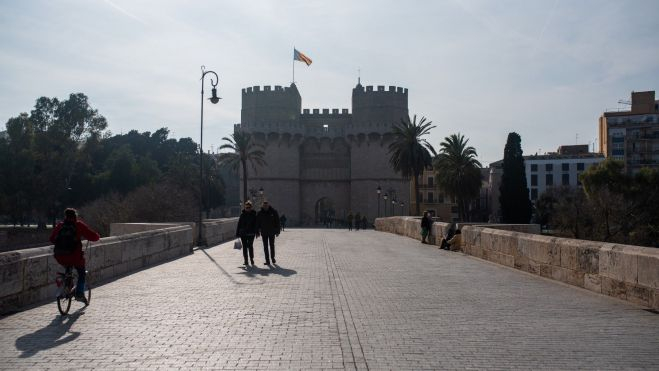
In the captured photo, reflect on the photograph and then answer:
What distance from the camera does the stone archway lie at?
6919 centimetres

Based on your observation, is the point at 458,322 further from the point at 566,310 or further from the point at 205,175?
the point at 205,175

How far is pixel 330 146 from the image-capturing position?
223 ft

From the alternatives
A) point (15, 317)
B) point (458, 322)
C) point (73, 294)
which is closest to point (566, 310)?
point (458, 322)

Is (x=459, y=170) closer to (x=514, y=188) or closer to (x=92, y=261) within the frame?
(x=514, y=188)

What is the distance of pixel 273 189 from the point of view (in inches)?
2559

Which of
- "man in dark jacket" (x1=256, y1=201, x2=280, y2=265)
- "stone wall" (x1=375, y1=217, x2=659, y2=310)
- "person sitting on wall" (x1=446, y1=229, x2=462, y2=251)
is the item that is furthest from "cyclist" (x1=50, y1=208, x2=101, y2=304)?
"person sitting on wall" (x1=446, y1=229, x2=462, y2=251)

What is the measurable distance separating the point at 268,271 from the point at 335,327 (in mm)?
6191

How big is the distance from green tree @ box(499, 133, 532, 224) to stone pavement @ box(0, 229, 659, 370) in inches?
1793

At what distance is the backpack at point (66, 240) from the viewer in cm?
818

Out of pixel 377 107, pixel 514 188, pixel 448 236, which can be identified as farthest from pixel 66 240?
pixel 377 107

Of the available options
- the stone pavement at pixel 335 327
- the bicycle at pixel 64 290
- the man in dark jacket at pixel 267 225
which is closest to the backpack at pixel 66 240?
the bicycle at pixel 64 290

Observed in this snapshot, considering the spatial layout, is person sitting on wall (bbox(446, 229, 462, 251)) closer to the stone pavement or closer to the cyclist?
the stone pavement

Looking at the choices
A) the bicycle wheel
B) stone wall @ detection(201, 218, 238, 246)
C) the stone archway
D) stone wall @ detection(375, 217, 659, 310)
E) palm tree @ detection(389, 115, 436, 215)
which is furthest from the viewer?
the stone archway

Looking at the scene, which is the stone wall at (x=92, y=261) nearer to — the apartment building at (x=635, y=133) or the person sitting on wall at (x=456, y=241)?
the person sitting on wall at (x=456, y=241)
